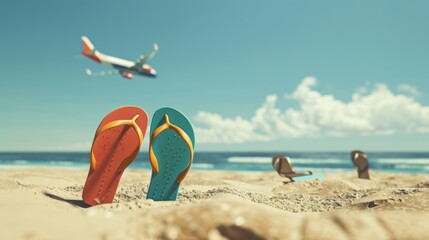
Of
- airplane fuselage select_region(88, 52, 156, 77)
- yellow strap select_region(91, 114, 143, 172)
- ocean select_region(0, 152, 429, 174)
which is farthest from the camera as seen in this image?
airplane fuselage select_region(88, 52, 156, 77)

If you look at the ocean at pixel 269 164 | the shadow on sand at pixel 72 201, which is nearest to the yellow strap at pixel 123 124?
the shadow on sand at pixel 72 201

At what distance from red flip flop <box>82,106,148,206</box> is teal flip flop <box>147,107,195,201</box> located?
22cm

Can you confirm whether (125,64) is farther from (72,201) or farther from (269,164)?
(72,201)

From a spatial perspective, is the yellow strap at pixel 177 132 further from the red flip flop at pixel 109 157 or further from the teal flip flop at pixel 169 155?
the red flip flop at pixel 109 157

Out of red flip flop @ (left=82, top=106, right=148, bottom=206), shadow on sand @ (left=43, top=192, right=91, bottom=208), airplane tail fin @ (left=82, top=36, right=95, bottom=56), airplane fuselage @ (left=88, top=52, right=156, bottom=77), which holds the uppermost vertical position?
airplane tail fin @ (left=82, top=36, right=95, bottom=56)

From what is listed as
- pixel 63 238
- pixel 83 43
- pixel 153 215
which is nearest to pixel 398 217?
pixel 153 215

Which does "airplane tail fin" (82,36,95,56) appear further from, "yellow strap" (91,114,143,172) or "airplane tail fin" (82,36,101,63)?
"yellow strap" (91,114,143,172)

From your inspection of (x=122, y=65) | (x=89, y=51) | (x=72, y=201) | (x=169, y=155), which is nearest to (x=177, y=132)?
(x=169, y=155)

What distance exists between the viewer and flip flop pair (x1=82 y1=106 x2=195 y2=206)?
3369 millimetres

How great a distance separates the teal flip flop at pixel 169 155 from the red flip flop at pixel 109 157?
22 centimetres

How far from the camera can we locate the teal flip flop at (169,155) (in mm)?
3445

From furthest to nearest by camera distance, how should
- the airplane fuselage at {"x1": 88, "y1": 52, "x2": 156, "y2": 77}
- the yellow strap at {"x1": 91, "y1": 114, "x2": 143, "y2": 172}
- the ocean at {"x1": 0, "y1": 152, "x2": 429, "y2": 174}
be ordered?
the airplane fuselage at {"x1": 88, "y1": 52, "x2": 156, "y2": 77}
the ocean at {"x1": 0, "y1": 152, "x2": 429, "y2": 174}
the yellow strap at {"x1": 91, "y1": 114, "x2": 143, "y2": 172}

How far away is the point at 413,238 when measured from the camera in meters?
1.58

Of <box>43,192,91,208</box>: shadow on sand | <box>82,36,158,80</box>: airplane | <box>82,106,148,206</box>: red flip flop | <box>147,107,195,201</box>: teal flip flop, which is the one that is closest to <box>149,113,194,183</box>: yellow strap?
<box>147,107,195,201</box>: teal flip flop
